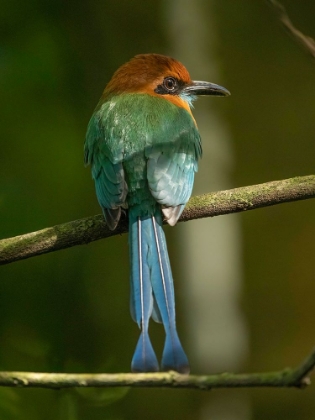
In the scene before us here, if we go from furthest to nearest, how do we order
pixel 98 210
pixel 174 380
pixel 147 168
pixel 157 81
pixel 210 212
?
pixel 98 210 → pixel 157 81 → pixel 147 168 → pixel 210 212 → pixel 174 380

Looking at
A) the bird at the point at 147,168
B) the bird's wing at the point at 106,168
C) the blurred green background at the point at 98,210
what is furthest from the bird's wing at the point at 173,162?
the blurred green background at the point at 98,210

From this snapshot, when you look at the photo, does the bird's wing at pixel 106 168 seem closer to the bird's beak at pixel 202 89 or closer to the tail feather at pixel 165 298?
the tail feather at pixel 165 298

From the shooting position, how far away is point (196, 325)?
372 cm

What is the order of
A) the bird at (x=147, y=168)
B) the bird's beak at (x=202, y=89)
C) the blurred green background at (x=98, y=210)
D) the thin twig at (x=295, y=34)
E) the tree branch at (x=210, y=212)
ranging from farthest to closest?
1. the blurred green background at (x=98, y=210)
2. the bird's beak at (x=202, y=89)
3. the tree branch at (x=210, y=212)
4. the bird at (x=147, y=168)
5. the thin twig at (x=295, y=34)

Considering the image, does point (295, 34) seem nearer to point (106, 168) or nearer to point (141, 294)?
point (141, 294)

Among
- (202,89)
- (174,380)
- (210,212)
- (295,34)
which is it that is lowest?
(174,380)

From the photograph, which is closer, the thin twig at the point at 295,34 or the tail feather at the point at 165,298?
the thin twig at the point at 295,34

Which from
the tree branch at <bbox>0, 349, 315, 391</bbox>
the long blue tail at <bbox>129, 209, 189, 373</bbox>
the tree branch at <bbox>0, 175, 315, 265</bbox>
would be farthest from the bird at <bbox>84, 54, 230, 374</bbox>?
the tree branch at <bbox>0, 349, 315, 391</bbox>

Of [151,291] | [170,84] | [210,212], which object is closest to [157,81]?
[170,84]

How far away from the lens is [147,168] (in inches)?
100

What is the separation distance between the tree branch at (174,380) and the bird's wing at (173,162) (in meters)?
0.90

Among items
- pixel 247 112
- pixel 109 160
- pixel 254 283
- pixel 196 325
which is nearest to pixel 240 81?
pixel 247 112

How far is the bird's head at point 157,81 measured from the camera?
10.3ft

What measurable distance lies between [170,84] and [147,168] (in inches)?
32.2
